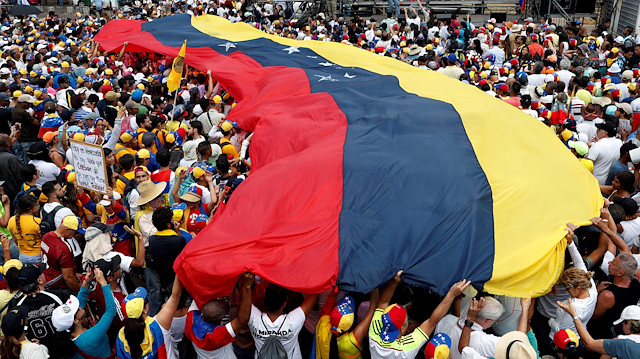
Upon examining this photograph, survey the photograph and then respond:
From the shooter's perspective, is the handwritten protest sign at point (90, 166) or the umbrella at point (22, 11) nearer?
the handwritten protest sign at point (90, 166)

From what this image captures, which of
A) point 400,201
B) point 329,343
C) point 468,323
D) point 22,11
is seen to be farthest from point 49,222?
point 22,11

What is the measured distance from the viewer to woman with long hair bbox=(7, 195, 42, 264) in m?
5.63

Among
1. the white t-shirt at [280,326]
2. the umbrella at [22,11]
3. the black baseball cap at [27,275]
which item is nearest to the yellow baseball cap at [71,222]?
the black baseball cap at [27,275]

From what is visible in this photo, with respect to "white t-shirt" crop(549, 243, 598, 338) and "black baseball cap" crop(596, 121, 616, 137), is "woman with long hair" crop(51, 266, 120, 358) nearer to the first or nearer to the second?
"white t-shirt" crop(549, 243, 598, 338)

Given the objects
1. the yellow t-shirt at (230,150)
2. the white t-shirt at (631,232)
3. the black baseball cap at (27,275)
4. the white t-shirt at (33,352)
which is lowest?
the white t-shirt at (631,232)

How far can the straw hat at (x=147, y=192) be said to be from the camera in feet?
18.3

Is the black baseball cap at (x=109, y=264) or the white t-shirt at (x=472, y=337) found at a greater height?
the black baseball cap at (x=109, y=264)

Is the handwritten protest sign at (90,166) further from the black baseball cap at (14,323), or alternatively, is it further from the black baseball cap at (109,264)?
the black baseball cap at (14,323)

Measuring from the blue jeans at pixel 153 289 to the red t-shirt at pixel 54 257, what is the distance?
82 centimetres

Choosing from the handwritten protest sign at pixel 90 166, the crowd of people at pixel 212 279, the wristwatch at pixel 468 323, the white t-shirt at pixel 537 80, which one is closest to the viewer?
the wristwatch at pixel 468 323

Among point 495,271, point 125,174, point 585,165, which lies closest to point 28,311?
point 125,174

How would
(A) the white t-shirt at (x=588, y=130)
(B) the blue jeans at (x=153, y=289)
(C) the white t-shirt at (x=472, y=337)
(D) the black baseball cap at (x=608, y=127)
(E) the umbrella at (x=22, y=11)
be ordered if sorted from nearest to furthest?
1. (C) the white t-shirt at (x=472, y=337)
2. (B) the blue jeans at (x=153, y=289)
3. (D) the black baseball cap at (x=608, y=127)
4. (A) the white t-shirt at (x=588, y=130)
5. (E) the umbrella at (x=22, y=11)

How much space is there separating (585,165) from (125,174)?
17.8 feet

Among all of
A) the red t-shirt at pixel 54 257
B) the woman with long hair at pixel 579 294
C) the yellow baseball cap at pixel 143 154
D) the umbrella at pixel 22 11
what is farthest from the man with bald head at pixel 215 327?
the umbrella at pixel 22 11
